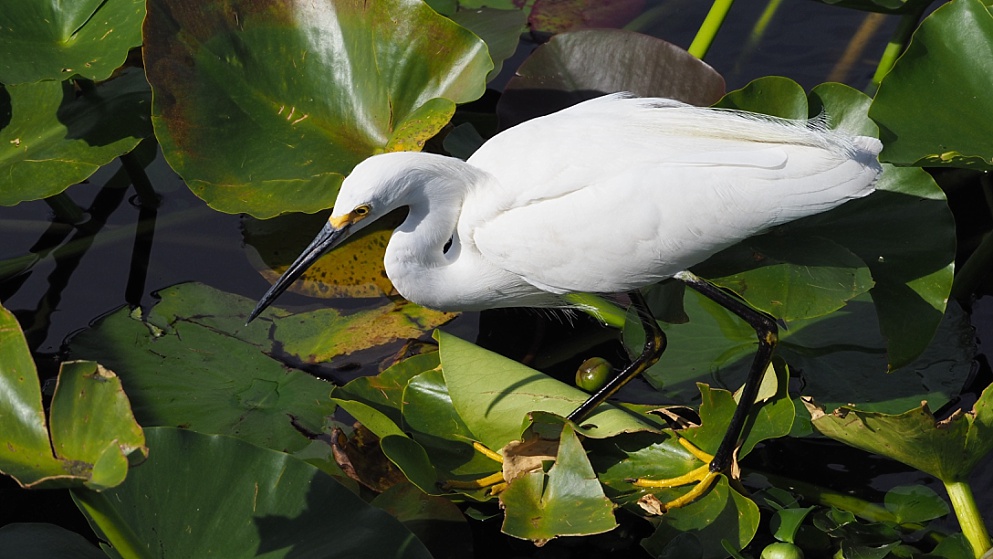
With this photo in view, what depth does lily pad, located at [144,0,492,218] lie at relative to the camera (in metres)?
2.47

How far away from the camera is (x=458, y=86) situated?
2555 mm

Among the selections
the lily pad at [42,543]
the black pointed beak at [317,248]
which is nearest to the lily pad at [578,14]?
the black pointed beak at [317,248]

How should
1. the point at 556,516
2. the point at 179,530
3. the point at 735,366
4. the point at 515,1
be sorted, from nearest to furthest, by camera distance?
1. the point at 179,530
2. the point at 556,516
3. the point at 735,366
4. the point at 515,1

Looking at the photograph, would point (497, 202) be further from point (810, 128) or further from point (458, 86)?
point (810, 128)

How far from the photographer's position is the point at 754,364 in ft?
7.40

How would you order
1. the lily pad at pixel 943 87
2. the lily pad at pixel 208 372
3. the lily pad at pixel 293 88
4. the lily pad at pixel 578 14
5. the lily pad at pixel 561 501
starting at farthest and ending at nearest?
the lily pad at pixel 578 14 < the lily pad at pixel 293 88 < the lily pad at pixel 208 372 < the lily pad at pixel 943 87 < the lily pad at pixel 561 501

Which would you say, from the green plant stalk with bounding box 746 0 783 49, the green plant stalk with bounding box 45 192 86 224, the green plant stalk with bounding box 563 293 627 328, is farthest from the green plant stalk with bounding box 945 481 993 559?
the green plant stalk with bounding box 45 192 86 224

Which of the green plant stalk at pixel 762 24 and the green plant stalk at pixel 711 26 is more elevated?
the green plant stalk at pixel 711 26

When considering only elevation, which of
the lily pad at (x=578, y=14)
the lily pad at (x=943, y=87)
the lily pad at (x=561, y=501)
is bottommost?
Result: the lily pad at (x=561, y=501)

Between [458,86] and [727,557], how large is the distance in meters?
1.34

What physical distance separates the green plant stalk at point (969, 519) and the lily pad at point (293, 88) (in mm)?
1419

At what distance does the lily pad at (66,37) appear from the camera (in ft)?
7.75

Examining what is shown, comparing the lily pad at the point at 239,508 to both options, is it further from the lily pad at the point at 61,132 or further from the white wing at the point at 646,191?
the lily pad at the point at 61,132

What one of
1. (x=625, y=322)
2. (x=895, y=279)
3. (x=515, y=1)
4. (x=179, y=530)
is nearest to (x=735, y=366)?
(x=625, y=322)
